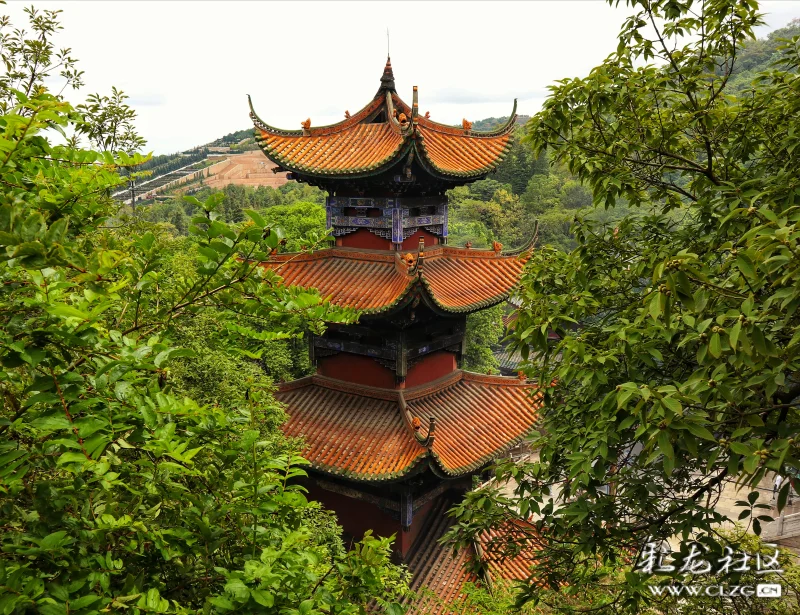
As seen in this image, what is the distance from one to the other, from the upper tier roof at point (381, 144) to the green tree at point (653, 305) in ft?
12.1

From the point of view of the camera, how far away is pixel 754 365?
3.18 meters

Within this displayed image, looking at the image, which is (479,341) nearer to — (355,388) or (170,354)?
(355,388)

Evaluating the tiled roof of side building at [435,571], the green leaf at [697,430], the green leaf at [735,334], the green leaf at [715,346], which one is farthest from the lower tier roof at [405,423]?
the green leaf at [735,334]

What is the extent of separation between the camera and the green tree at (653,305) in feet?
11.8

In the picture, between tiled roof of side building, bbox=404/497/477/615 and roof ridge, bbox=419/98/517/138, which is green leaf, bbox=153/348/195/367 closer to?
tiled roof of side building, bbox=404/497/477/615

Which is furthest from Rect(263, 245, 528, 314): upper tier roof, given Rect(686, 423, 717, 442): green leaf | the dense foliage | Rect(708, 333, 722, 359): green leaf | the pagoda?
Rect(708, 333, 722, 359): green leaf

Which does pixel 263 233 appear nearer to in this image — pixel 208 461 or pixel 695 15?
pixel 208 461

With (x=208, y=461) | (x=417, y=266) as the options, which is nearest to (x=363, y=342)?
(x=417, y=266)

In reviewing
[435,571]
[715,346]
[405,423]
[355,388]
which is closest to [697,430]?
[715,346]

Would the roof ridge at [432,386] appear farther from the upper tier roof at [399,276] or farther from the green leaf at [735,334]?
the green leaf at [735,334]

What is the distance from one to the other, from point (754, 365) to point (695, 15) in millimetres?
3974

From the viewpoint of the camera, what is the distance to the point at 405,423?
30.7ft

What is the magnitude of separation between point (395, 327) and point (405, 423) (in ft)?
5.24

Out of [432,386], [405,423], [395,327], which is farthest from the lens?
[432,386]
